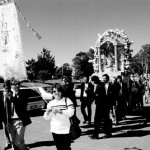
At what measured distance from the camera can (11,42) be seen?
20.6 feet

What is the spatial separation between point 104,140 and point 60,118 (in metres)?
3.01

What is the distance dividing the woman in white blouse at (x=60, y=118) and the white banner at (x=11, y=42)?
1801 mm

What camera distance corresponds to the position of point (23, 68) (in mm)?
6355

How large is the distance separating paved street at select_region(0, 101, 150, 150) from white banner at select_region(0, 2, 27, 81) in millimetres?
2181

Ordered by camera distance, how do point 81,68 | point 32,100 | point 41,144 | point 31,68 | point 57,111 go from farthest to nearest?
point 81,68 < point 31,68 < point 32,100 < point 41,144 < point 57,111

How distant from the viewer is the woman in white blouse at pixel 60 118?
15.5ft

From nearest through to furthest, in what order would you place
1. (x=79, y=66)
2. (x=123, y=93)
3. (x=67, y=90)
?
(x=67, y=90)
(x=123, y=93)
(x=79, y=66)

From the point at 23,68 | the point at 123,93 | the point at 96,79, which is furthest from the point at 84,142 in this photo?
the point at 123,93

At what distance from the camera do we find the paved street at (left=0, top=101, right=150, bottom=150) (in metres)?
6.70

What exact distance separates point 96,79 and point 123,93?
306 cm

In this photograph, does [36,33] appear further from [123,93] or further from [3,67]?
[123,93]

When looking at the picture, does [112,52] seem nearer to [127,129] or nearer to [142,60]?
[127,129]

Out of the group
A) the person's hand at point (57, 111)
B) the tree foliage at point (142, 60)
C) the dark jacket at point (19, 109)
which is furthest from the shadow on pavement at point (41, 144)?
the tree foliage at point (142, 60)

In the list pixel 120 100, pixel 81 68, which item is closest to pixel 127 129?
pixel 120 100
